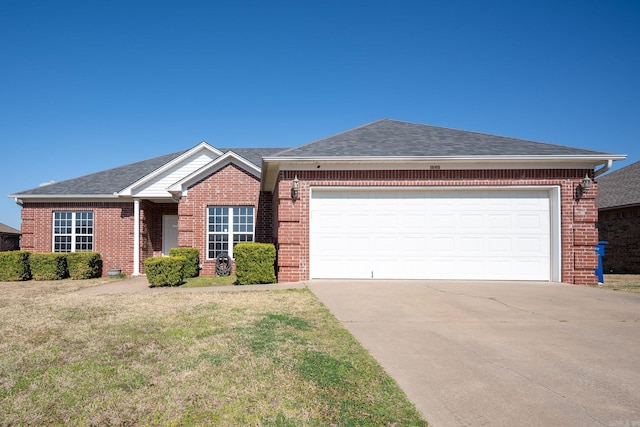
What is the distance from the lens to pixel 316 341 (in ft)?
15.6

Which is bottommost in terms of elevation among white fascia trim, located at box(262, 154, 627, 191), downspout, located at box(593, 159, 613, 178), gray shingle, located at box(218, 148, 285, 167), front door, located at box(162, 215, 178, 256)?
front door, located at box(162, 215, 178, 256)

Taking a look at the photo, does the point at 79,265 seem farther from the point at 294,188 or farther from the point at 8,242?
the point at 8,242

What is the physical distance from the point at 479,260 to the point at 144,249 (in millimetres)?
12757

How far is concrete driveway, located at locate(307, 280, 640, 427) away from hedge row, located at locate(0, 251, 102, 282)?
10.6 meters

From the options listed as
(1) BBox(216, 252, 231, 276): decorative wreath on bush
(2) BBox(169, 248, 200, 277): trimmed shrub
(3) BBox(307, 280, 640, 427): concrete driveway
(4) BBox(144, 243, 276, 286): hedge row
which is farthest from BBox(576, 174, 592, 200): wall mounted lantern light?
(2) BBox(169, 248, 200, 277): trimmed shrub

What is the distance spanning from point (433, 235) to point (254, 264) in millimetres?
5050

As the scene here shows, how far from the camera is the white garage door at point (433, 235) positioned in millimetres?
10594

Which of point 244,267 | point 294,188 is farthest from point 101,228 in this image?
point 294,188

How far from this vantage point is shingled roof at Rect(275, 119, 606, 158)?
1042 cm

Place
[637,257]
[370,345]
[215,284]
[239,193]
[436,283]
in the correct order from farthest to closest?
[637,257] < [239,193] < [215,284] < [436,283] < [370,345]

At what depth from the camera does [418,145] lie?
1120cm

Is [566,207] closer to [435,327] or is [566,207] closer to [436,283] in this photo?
[436,283]

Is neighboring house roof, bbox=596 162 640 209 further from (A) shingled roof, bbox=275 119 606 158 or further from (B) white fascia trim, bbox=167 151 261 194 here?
(B) white fascia trim, bbox=167 151 261 194

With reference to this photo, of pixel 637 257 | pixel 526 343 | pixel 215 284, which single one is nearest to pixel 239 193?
pixel 215 284
